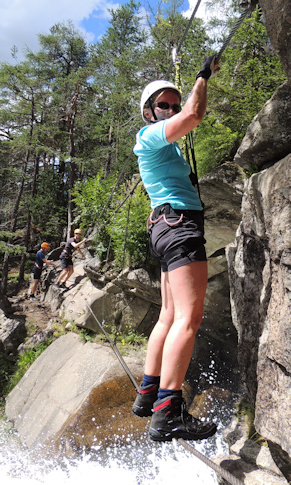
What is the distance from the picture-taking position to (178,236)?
2.34 m

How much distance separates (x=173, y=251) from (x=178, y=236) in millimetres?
114

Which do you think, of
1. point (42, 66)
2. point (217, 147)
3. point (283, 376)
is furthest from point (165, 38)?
point (283, 376)

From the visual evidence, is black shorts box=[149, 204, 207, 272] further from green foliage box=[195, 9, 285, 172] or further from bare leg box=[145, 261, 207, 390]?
green foliage box=[195, 9, 285, 172]

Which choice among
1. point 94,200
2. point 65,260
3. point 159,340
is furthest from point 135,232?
point 159,340

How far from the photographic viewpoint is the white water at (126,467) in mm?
4305

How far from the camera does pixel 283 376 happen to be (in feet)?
7.62

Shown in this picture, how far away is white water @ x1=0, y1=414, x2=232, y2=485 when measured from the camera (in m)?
4.30

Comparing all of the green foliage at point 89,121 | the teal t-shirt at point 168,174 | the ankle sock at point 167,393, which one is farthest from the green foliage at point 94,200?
the ankle sock at point 167,393

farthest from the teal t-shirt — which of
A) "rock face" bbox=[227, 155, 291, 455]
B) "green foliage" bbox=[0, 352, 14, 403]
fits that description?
"green foliage" bbox=[0, 352, 14, 403]

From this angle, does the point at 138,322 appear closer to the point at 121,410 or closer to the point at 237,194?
the point at 121,410

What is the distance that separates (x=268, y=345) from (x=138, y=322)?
6219 mm

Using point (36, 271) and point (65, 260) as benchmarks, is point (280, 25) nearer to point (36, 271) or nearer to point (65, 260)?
point (65, 260)

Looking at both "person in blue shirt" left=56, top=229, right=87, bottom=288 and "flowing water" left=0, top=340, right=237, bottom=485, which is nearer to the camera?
"flowing water" left=0, top=340, right=237, bottom=485

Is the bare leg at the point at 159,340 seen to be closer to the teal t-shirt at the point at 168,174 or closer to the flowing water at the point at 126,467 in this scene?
the teal t-shirt at the point at 168,174
